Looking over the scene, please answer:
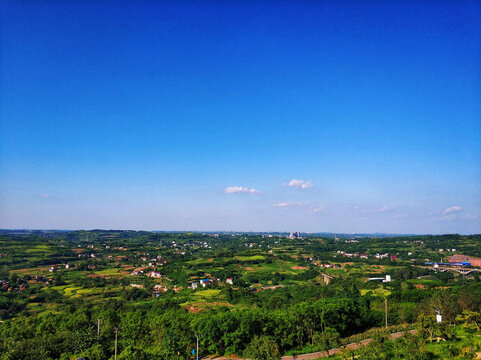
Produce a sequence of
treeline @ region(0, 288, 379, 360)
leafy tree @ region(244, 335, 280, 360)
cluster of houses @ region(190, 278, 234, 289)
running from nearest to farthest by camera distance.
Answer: leafy tree @ region(244, 335, 280, 360)
treeline @ region(0, 288, 379, 360)
cluster of houses @ region(190, 278, 234, 289)

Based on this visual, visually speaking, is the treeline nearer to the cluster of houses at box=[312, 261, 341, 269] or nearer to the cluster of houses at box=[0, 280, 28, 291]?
the cluster of houses at box=[0, 280, 28, 291]

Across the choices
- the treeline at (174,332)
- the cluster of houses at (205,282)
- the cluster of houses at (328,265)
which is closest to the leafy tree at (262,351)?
the treeline at (174,332)

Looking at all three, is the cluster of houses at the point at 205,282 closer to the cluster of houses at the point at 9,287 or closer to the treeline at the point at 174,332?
the cluster of houses at the point at 9,287

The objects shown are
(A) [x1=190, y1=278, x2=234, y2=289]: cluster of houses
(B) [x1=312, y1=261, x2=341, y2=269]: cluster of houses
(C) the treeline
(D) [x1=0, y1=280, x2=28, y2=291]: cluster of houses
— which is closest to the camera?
(C) the treeline

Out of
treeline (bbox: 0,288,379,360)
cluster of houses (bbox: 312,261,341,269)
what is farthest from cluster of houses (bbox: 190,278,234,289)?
treeline (bbox: 0,288,379,360)

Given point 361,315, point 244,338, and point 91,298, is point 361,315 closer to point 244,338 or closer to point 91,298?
point 244,338

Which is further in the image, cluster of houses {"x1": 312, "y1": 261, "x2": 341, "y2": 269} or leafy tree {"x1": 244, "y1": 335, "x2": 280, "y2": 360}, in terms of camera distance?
cluster of houses {"x1": 312, "y1": 261, "x2": 341, "y2": 269}

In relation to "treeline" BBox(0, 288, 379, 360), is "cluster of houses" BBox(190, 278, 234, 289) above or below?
below

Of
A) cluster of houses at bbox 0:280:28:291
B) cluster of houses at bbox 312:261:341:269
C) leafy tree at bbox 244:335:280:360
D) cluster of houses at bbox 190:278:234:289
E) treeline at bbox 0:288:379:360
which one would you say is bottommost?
cluster of houses at bbox 190:278:234:289

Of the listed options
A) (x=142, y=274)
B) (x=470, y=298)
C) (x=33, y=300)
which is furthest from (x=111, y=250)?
(x=470, y=298)

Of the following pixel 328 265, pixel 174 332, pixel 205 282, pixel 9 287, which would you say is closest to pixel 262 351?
pixel 174 332

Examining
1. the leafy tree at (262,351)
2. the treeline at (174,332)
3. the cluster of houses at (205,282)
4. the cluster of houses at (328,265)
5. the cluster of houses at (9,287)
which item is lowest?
the cluster of houses at (205,282)
